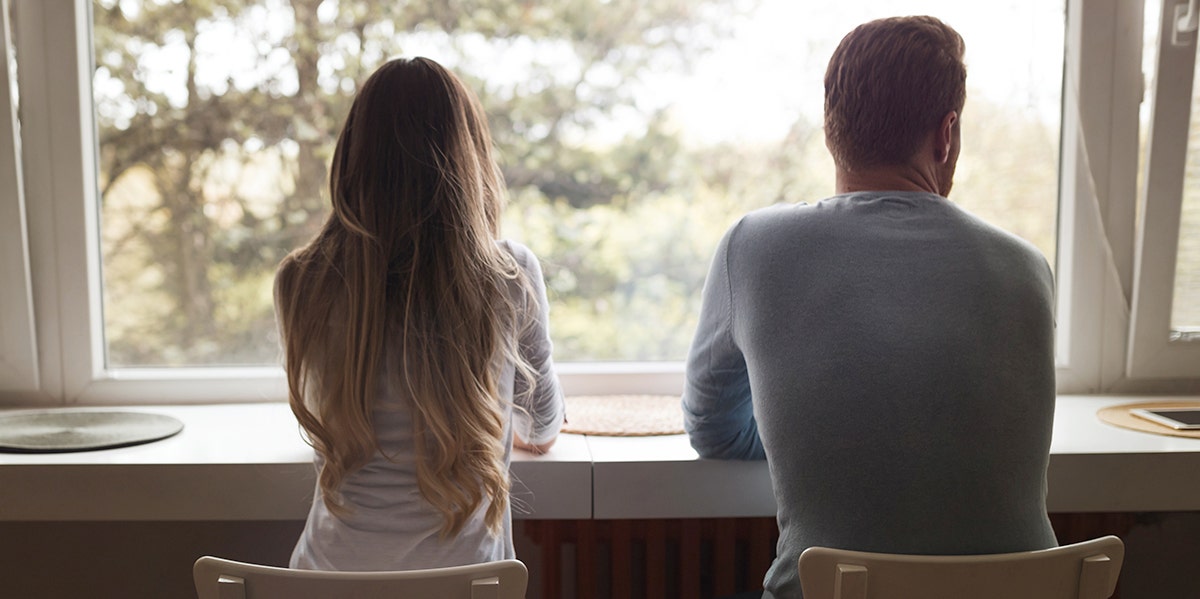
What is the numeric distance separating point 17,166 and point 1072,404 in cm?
190

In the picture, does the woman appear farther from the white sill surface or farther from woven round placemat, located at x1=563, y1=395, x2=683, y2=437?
woven round placemat, located at x1=563, y1=395, x2=683, y2=437

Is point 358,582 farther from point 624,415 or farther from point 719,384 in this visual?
point 624,415

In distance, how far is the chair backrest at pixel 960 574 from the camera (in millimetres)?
970

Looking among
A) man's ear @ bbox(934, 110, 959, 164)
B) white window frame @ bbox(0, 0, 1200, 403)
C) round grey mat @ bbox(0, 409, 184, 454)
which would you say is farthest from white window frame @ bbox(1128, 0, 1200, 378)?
round grey mat @ bbox(0, 409, 184, 454)

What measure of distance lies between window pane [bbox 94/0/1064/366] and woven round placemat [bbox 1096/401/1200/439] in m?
0.38

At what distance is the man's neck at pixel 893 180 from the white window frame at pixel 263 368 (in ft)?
2.42

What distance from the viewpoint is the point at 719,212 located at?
184 cm

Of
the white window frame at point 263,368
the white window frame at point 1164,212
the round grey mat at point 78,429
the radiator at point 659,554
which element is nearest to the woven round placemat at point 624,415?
the white window frame at point 263,368

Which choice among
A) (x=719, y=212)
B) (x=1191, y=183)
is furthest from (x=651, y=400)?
(x=1191, y=183)

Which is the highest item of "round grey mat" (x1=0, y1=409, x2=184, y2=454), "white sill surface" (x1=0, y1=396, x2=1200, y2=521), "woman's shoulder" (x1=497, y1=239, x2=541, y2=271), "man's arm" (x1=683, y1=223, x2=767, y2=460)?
"woman's shoulder" (x1=497, y1=239, x2=541, y2=271)

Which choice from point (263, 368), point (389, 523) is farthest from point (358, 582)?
point (263, 368)

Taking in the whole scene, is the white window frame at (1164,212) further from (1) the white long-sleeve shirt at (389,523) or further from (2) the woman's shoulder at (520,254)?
(1) the white long-sleeve shirt at (389,523)

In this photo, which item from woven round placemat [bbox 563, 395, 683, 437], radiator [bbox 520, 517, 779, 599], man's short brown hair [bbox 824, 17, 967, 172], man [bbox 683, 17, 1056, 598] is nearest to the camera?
man [bbox 683, 17, 1056, 598]

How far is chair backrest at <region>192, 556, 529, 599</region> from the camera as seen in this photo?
3.11ft
